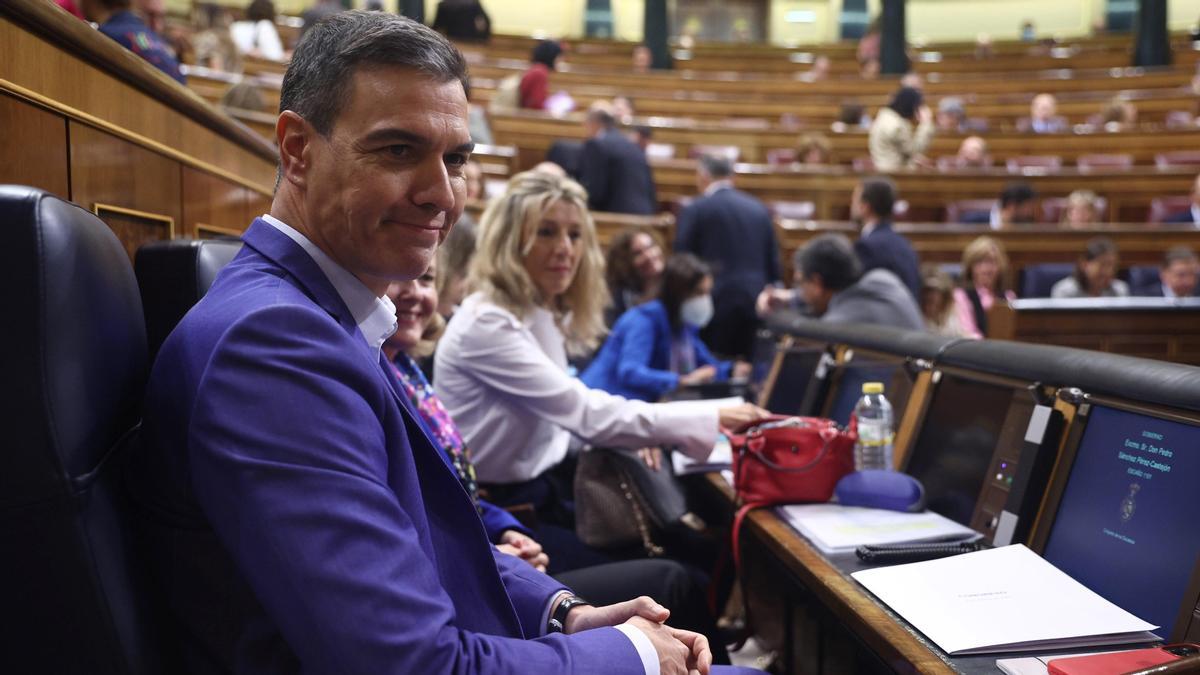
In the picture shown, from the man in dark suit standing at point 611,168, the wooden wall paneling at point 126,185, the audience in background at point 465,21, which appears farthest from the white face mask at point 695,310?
the audience in background at point 465,21

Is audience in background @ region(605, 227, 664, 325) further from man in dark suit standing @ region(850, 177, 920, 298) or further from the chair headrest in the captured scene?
the chair headrest

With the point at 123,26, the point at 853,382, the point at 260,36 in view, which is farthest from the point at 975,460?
the point at 260,36

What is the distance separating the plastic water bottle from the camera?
72.0 inches

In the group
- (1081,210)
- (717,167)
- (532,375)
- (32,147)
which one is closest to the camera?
(32,147)

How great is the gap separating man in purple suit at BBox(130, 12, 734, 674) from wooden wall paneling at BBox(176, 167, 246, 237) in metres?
0.89

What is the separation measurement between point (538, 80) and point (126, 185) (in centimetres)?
592

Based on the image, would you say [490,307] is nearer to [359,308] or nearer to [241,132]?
[241,132]

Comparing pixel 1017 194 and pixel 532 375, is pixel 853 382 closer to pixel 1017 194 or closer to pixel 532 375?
pixel 532 375

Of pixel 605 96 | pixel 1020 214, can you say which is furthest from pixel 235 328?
pixel 605 96

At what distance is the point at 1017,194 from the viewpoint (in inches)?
243

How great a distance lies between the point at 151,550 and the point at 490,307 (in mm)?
1364

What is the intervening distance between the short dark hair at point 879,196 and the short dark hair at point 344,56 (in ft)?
12.6

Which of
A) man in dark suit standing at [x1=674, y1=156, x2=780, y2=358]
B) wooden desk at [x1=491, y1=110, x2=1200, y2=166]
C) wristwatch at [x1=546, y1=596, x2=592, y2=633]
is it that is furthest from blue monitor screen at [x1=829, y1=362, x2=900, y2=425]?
wooden desk at [x1=491, y1=110, x2=1200, y2=166]

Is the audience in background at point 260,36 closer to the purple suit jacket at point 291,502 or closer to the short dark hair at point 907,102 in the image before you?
the short dark hair at point 907,102
